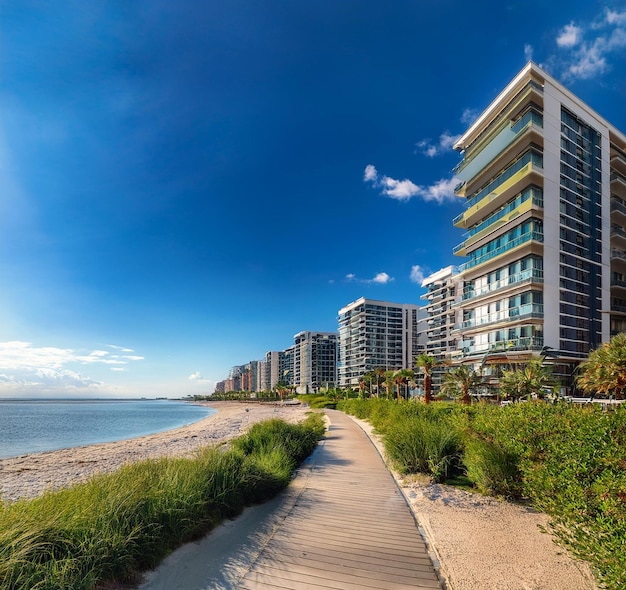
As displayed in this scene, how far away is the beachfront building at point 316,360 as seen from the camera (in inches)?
5694

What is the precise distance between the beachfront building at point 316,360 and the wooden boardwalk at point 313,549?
444 feet

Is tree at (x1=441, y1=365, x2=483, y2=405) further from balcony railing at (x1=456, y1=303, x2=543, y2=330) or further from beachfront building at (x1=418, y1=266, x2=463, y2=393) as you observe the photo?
beachfront building at (x1=418, y1=266, x2=463, y2=393)

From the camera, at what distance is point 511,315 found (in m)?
37.1

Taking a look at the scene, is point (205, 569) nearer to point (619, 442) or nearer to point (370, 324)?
point (619, 442)

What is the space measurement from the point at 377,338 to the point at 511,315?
245 feet

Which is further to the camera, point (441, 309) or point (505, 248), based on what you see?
point (441, 309)

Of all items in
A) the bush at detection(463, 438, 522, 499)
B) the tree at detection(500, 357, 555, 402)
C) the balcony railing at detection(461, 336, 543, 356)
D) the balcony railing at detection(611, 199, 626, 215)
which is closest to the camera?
the bush at detection(463, 438, 522, 499)

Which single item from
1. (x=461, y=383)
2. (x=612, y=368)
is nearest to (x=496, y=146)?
(x=461, y=383)

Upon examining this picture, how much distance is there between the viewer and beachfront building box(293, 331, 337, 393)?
145 metres

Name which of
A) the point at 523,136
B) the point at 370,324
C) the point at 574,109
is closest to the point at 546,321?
the point at 523,136

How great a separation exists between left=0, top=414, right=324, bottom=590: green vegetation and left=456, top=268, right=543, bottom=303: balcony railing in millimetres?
34460

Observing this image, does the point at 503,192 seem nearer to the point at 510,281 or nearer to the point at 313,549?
the point at 510,281

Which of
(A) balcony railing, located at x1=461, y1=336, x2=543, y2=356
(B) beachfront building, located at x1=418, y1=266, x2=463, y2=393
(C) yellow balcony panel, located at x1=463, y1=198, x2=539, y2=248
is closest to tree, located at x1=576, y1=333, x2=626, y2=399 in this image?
(A) balcony railing, located at x1=461, y1=336, x2=543, y2=356

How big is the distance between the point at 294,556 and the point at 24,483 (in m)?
14.4
